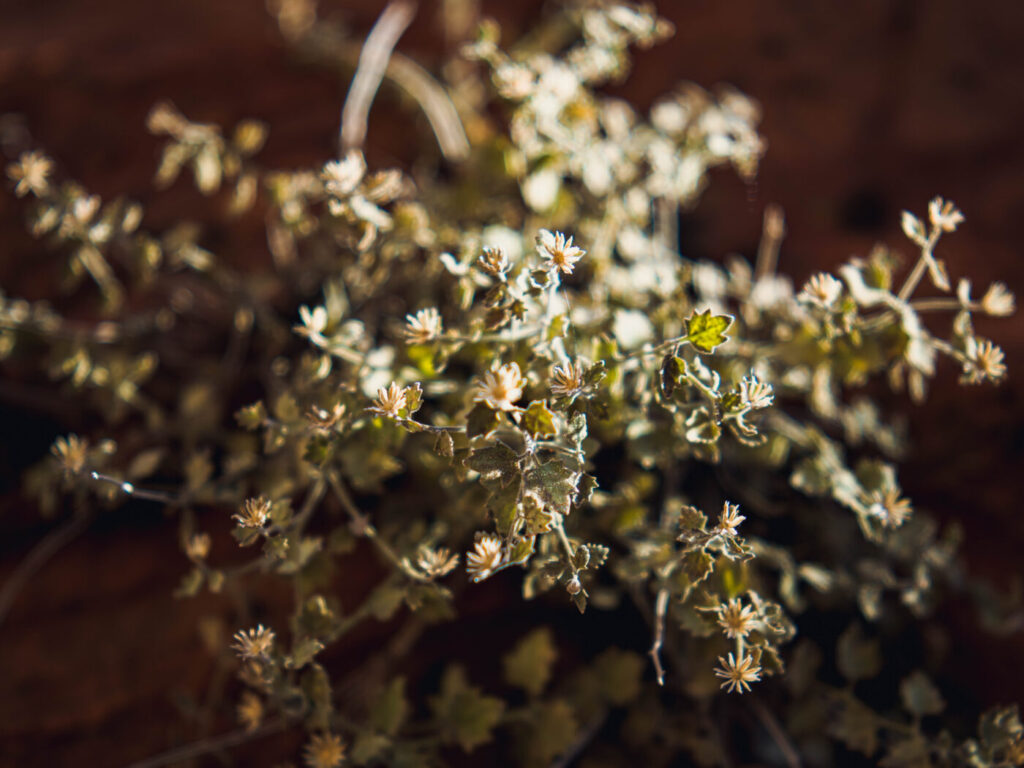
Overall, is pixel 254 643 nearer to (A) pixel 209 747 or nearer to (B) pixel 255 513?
(B) pixel 255 513

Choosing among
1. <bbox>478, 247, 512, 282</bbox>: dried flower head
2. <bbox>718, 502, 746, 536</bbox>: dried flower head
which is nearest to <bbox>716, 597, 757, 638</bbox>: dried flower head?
<bbox>718, 502, 746, 536</bbox>: dried flower head

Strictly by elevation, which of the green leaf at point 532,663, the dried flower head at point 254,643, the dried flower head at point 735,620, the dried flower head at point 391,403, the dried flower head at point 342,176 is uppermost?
the dried flower head at point 342,176

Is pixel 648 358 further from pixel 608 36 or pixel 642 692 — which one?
pixel 608 36

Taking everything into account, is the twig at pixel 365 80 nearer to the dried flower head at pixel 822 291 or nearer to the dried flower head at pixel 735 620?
the dried flower head at pixel 822 291

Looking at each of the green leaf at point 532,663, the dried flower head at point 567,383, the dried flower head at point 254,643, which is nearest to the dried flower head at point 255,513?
the dried flower head at point 254,643

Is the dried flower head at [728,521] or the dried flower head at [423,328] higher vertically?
the dried flower head at [423,328]

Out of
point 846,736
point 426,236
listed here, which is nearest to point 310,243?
point 426,236
